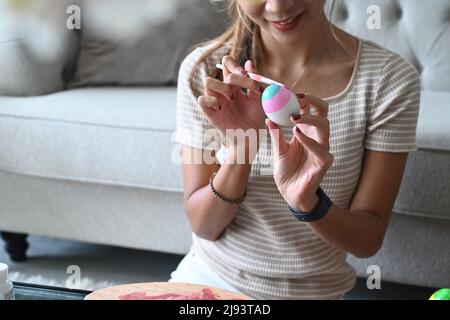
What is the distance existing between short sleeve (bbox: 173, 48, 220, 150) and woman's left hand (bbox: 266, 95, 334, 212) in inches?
6.9

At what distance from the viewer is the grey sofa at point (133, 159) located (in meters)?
1.36

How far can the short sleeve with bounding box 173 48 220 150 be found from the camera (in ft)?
3.31

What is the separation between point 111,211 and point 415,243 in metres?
0.60

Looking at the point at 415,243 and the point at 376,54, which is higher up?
the point at 376,54

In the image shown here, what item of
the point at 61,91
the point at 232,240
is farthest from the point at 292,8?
the point at 61,91

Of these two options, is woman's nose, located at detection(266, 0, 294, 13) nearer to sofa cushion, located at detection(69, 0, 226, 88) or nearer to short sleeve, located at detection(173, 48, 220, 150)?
short sleeve, located at detection(173, 48, 220, 150)

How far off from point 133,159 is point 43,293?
0.65 m

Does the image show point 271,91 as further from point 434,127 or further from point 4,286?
point 434,127

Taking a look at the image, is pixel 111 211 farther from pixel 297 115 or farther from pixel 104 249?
pixel 297 115

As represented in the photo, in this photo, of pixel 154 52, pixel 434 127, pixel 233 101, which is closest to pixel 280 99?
pixel 233 101

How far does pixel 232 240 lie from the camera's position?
39.9 inches

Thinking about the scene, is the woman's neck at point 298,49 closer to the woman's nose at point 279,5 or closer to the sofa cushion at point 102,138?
the woman's nose at point 279,5
